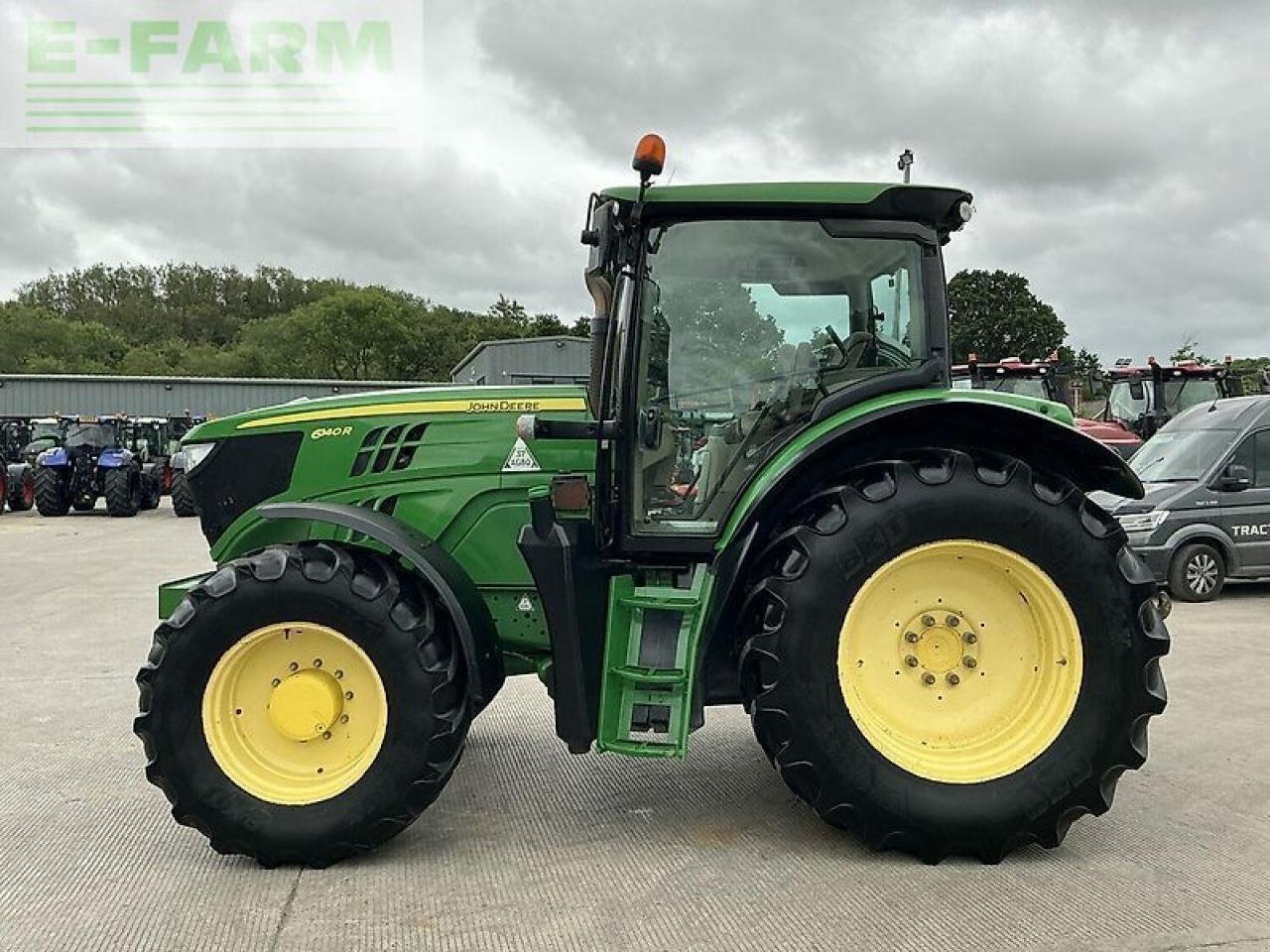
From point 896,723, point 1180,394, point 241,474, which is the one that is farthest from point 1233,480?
point 241,474

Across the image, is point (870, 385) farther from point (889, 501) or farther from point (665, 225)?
point (665, 225)

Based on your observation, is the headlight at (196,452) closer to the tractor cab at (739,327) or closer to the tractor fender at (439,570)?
the tractor fender at (439,570)

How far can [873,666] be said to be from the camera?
343cm

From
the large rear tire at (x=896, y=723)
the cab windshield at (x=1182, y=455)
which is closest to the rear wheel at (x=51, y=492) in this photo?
the cab windshield at (x=1182, y=455)

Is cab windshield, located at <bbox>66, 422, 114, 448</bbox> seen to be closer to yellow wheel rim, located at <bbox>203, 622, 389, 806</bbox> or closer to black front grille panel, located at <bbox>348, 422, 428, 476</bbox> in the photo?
black front grille panel, located at <bbox>348, 422, 428, 476</bbox>

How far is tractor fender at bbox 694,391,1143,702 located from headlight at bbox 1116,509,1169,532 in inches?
222

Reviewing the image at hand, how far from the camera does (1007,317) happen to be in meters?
56.4

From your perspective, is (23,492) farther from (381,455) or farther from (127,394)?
(381,455)

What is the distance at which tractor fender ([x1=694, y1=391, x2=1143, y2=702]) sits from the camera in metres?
3.36

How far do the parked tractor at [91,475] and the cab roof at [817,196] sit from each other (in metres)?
18.7

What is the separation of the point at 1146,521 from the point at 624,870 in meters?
7.03

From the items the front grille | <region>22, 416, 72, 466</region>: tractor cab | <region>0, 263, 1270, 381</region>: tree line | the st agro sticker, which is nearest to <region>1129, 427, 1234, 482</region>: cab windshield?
the st agro sticker

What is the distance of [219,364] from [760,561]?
6642 centimetres

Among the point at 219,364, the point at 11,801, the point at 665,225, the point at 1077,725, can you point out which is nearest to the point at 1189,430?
the point at 1077,725
